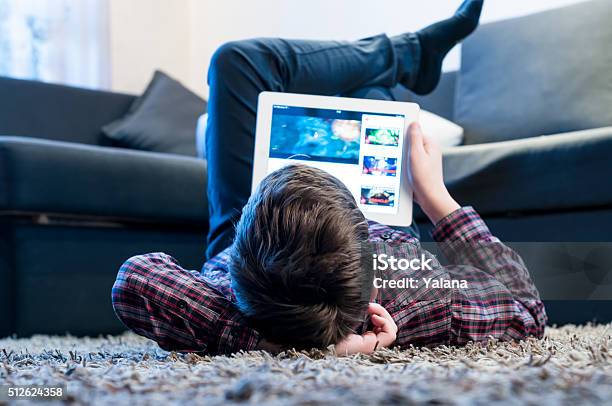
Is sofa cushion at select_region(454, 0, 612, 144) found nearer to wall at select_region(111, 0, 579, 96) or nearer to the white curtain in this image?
wall at select_region(111, 0, 579, 96)

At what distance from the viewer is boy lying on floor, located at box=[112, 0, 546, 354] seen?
61 cm

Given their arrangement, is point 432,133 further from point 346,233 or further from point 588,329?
point 346,233

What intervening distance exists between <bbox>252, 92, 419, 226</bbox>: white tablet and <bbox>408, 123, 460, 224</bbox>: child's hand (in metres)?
0.02

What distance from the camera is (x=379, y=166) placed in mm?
937

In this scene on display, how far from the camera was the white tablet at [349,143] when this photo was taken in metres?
0.93

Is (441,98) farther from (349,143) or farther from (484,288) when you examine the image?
(484,288)

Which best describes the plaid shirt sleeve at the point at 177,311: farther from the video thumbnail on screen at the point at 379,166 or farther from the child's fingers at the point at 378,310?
the video thumbnail on screen at the point at 379,166

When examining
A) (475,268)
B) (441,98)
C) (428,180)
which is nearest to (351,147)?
(428,180)

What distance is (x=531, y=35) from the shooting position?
5.51 ft

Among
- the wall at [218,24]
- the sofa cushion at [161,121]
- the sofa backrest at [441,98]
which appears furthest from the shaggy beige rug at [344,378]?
the wall at [218,24]

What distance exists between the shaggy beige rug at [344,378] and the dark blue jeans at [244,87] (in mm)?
439

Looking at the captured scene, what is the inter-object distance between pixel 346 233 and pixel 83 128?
1.71 m

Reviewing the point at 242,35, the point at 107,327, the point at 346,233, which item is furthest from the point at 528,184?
the point at 242,35

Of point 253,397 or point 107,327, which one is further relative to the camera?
point 107,327
